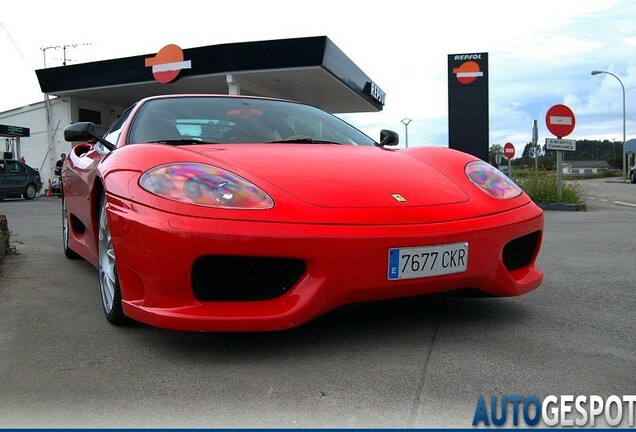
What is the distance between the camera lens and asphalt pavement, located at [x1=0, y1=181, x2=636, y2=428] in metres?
1.74

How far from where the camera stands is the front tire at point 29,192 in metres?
18.7

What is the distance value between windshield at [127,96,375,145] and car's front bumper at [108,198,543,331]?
90cm

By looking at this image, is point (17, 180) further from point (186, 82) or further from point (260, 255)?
point (260, 255)

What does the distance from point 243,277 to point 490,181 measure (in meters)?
1.40

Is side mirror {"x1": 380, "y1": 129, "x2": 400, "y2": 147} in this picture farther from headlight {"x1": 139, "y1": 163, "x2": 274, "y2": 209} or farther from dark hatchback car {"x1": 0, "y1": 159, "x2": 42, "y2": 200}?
dark hatchback car {"x1": 0, "y1": 159, "x2": 42, "y2": 200}

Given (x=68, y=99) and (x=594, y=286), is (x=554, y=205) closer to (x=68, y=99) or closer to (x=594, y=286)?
Result: (x=594, y=286)

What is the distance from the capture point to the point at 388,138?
12.4 feet

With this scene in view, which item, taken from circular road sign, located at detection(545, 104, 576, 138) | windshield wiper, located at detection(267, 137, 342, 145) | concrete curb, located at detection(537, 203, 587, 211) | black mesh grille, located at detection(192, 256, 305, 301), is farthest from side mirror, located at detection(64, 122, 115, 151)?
circular road sign, located at detection(545, 104, 576, 138)

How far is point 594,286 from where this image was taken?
3.38 m

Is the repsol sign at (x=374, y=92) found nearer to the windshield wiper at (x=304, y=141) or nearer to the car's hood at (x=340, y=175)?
the windshield wiper at (x=304, y=141)

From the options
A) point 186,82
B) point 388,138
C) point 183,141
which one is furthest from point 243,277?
point 186,82

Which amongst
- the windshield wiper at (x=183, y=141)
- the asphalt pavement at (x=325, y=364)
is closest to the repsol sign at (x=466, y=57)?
the asphalt pavement at (x=325, y=364)

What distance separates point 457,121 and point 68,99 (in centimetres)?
1510

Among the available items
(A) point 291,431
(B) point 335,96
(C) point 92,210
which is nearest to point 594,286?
(A) point 291,431
